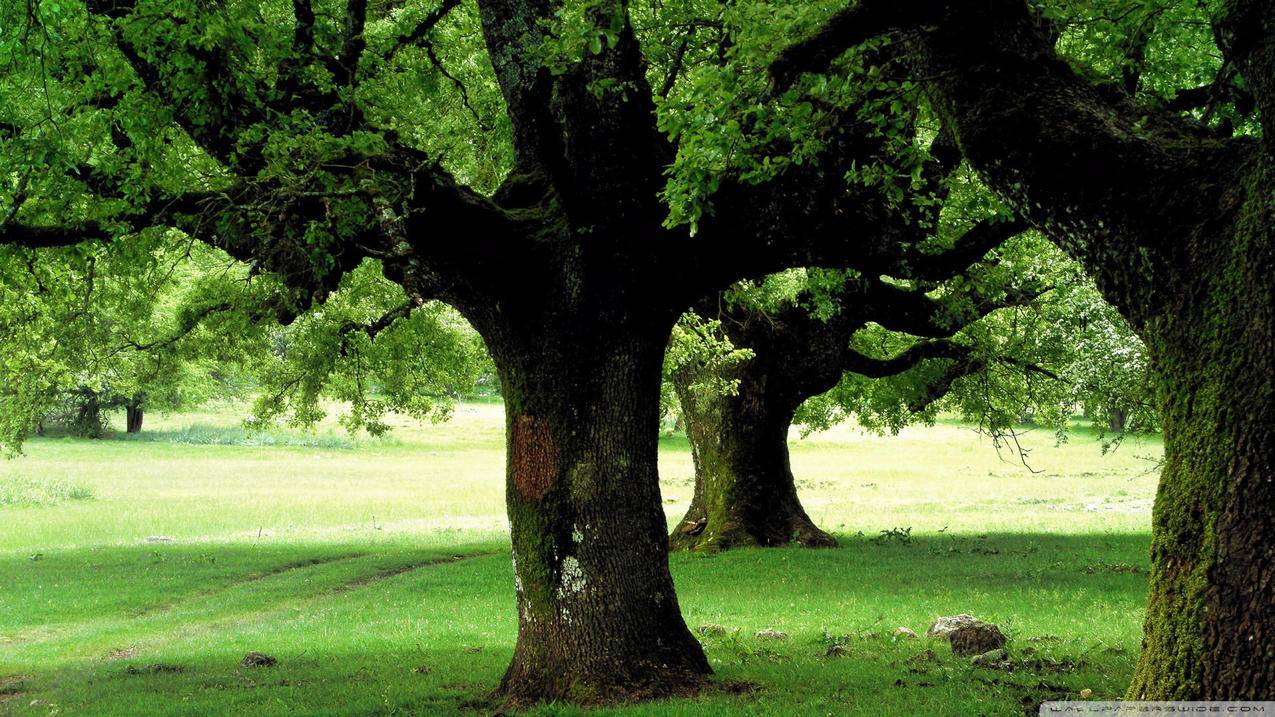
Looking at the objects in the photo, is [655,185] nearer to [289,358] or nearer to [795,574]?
[795,574]

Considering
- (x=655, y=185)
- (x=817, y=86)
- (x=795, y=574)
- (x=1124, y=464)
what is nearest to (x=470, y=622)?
(x=795, y=574)

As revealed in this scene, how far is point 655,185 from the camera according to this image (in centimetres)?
1023

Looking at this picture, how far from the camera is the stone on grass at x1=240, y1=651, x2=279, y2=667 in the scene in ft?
43.4

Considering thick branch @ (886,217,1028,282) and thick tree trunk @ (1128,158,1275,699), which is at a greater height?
thick branch @ (886,217,1028,282)

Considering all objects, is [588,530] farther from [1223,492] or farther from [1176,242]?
[1176,242]

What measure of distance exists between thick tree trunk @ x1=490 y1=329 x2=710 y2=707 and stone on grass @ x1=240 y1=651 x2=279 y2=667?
4847mm

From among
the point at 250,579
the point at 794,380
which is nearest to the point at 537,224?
the point at 794,380

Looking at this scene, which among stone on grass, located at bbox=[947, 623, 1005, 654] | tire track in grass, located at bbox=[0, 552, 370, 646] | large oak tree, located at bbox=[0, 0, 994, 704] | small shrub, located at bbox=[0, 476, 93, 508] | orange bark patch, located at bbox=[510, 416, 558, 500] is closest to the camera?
large oak tree, located at bbox=[0, 0, 994, 704]

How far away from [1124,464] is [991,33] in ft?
203

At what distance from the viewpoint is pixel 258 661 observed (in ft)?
43.6

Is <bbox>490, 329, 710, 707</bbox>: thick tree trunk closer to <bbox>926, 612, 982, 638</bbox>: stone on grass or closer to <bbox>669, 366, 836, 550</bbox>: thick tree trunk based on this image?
<bbox>926, 612, 982, 638</bbox>: stone on grass

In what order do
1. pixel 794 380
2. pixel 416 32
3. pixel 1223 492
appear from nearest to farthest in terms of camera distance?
1. pixel 1223 492
2. pixel 416 32
3. pixel 794 380

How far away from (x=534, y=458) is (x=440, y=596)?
1139 cm

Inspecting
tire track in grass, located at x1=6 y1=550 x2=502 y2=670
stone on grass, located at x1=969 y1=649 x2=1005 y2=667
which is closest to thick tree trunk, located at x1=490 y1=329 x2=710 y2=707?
stone on grass, located at x1=969 y1=649 x2=1005 y2=667
